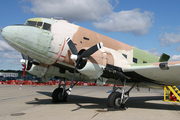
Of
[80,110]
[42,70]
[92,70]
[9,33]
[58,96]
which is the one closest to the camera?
[9,33]

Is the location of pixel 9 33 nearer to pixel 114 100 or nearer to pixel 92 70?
pixel 92 70

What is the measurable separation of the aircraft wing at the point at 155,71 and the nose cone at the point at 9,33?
606 centimetres

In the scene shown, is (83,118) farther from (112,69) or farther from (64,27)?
(64,27)

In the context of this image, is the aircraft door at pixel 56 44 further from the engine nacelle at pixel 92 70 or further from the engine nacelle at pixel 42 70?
the engine nacelle at pixel 42 70

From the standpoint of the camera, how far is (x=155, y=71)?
9.04 m

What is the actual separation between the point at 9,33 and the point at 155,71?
7.73m

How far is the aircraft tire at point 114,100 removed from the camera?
30.1 ft

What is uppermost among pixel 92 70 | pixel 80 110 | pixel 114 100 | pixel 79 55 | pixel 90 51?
pixel 90 51

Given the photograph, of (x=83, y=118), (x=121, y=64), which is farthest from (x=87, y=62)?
(x=83, y=118)

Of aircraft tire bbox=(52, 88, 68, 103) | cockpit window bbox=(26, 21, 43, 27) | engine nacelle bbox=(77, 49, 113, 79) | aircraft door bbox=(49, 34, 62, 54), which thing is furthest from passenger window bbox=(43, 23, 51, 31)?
aircraft tire bbox=(52, 88, 68, 103)

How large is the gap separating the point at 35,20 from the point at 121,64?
5413mm

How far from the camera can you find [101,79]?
1001cm

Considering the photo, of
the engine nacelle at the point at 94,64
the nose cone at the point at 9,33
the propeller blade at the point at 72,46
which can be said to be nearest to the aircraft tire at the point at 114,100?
the engine nacelle at the point at 94,64

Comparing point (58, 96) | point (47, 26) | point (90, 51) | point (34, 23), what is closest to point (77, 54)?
point (90, 51)
